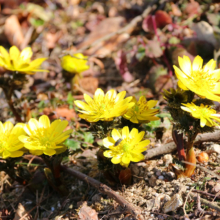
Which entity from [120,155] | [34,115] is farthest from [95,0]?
[120,155]

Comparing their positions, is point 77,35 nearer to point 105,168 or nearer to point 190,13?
point 190,13

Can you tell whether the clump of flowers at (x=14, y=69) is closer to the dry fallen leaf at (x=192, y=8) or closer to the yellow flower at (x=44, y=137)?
the yellow flower at (x=44, y=137)

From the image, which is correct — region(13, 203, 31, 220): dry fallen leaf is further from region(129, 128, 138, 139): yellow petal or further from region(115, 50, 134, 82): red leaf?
region(115, 50, 134, 82): red leaf

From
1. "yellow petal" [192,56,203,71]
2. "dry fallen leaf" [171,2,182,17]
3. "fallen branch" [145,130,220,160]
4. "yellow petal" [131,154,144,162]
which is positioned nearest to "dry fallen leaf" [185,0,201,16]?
"dry fallen leaf" [171,2,182,17]

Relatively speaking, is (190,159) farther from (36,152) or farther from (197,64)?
(36,152)

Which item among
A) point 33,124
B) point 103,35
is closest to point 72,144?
point 33,124

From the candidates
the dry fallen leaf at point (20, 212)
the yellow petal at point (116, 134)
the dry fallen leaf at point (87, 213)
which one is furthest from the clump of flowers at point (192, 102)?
the dry fallen leaf at point (20, 212)
